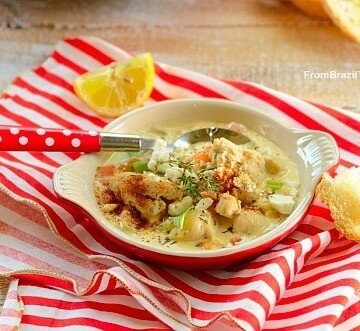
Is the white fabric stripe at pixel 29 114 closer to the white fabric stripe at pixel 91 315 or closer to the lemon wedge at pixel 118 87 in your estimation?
the lemon wedge at pixel 118 87

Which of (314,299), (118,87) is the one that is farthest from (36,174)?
(314,299)

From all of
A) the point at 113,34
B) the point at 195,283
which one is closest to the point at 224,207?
the point at 195,283

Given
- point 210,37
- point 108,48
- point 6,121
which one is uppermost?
point 210,37

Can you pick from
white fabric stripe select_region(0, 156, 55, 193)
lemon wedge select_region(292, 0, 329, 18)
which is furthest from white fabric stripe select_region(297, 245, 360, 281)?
lemon wedge select_region(292, 0, 329, 18)

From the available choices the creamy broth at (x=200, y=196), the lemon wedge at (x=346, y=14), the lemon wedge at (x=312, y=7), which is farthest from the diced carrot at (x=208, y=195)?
the lemon wedge at (x=312, y=7)

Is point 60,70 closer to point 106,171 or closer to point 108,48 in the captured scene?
point 108,48

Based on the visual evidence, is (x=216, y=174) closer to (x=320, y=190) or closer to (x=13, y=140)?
(x=320, y=190)
